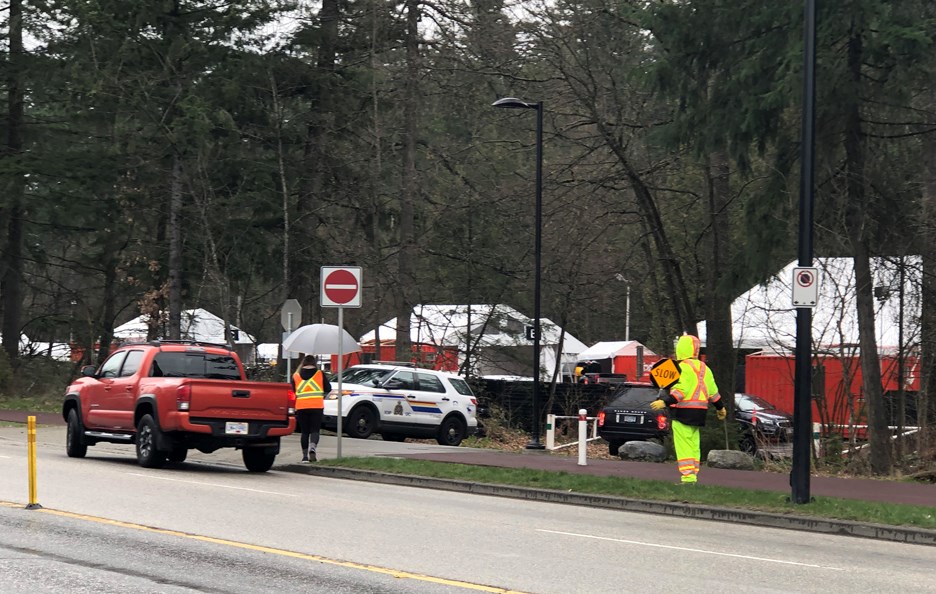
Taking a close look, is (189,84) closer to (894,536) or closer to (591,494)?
(591,494)

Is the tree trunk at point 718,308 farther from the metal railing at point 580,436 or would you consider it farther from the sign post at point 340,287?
the sign post at point 340,287

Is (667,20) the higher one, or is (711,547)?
(667,20)

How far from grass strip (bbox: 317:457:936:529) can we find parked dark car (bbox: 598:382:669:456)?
7.62 meters

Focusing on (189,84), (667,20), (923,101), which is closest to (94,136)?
(189,84)

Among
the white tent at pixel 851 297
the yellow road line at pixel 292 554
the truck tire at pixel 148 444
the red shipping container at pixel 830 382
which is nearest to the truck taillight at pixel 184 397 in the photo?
the truck tire at pixel 148 444

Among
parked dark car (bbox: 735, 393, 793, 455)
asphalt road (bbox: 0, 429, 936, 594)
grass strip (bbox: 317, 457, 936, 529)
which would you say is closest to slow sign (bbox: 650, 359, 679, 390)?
grass strip (bbox: 317, 457, 936, 529)

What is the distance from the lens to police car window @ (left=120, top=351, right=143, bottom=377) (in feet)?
66.8

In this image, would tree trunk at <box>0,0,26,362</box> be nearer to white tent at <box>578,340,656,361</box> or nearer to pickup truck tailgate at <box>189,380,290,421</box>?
pickup truck tailgate at <box>189,380,290,421</box>

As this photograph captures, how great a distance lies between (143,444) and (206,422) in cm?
124

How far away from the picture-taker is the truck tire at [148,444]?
19.2 m

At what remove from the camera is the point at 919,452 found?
68.5 feet

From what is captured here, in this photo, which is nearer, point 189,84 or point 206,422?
point 206,422

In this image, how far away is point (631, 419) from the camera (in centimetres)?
2739

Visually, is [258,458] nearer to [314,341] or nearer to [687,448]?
[687,448]
